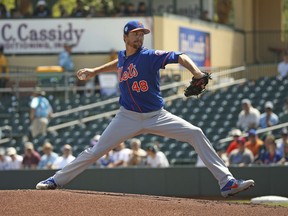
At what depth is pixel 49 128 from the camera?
23688 mm

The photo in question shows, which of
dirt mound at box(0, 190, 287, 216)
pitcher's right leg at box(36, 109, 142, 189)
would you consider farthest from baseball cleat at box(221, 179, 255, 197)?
pitcher's right leg at box(36, 109, 142, 189)

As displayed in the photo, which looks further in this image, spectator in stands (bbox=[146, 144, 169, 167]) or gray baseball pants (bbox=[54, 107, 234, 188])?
spectator in stands (bbox=[146, 144, 169, 167])

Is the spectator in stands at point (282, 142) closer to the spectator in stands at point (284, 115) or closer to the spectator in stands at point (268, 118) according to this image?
the spectator in stands at point (268, 118)

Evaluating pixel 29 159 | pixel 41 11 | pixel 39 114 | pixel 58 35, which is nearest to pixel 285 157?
pixel 29 159

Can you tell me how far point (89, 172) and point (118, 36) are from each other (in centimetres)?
855

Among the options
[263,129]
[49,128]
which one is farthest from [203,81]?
[49,128]

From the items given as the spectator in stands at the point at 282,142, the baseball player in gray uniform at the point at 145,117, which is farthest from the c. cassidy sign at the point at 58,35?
the baseball player in gray uniform at the point at 145,117

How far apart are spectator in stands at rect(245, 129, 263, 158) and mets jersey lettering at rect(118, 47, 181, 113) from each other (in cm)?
817

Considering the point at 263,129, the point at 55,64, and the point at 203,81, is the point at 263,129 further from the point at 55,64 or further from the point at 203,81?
the point at 203,81

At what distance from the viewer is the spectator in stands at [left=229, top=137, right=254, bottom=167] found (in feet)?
60.9

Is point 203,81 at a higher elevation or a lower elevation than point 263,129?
higher

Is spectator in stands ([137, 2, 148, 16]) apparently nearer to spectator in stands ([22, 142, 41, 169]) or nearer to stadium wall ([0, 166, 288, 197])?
spectator in stands ([22, 142, 41, 169])

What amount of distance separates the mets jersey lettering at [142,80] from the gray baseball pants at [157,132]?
0.10m

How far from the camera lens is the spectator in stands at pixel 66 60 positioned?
85.3ft
